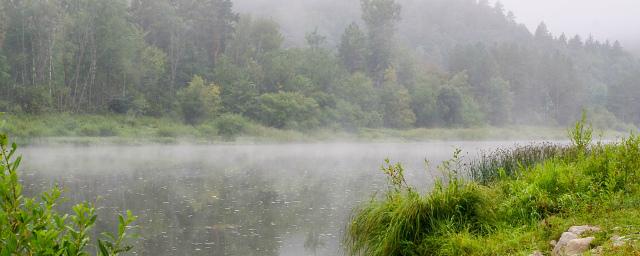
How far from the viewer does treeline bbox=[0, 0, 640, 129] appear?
5362 centimetres

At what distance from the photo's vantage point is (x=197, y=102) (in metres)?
56.5

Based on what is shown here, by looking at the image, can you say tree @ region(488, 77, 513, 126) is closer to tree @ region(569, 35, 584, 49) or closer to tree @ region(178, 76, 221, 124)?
tree @ region(178, 76, 221, 124)

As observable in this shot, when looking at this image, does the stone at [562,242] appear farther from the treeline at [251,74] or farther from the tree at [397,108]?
the tree at [397,108]

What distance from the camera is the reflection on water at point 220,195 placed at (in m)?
12.1

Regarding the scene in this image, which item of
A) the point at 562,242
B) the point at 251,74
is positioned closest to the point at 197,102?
the point at 251,74

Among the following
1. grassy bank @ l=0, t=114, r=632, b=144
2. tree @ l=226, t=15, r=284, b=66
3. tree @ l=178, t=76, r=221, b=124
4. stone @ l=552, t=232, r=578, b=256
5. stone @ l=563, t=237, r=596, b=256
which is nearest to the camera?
stone @ l=563, t=237, r=596, b=256

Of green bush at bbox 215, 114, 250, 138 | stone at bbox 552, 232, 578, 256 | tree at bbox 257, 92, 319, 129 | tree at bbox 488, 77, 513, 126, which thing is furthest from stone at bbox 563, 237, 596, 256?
tree at bbox 488, 77, 513, 126

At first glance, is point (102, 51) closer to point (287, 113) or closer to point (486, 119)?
point (287, 113)

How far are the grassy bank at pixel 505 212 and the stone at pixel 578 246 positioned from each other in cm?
57

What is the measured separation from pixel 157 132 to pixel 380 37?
46.6 metres

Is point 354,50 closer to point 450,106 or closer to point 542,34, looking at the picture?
point 450,106

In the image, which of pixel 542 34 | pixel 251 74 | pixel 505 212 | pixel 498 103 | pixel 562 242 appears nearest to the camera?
pixel 562 242

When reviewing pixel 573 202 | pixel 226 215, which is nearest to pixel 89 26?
pixel 226 215

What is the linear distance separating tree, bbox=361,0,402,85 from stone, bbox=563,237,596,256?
3168 inches
